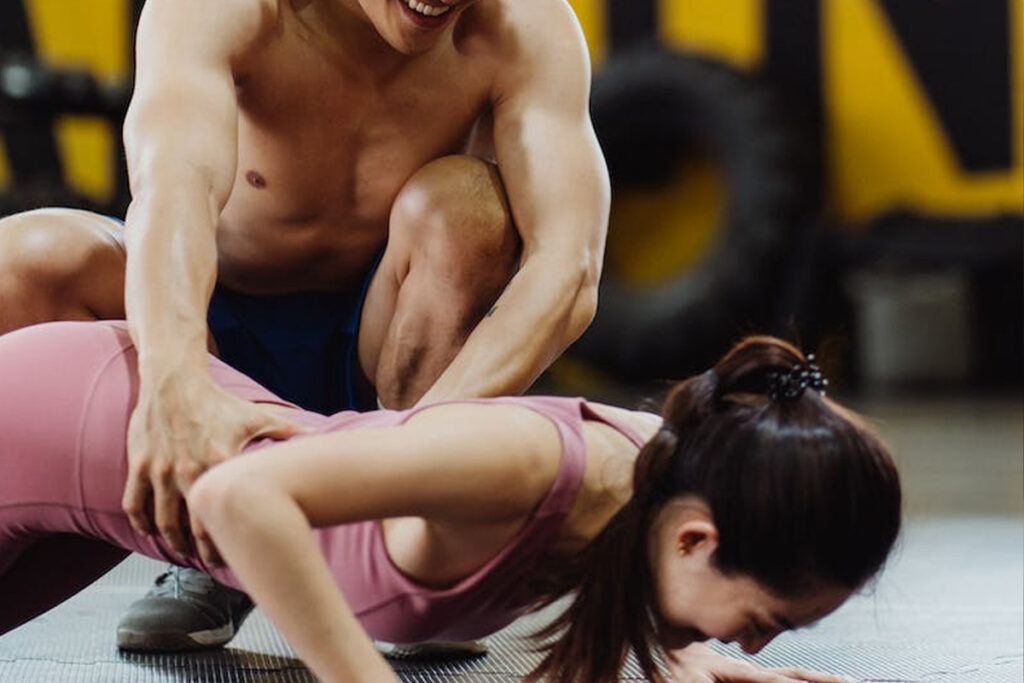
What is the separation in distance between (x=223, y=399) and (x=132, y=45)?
521 centimetres

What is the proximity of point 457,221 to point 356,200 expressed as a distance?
193 millimetres

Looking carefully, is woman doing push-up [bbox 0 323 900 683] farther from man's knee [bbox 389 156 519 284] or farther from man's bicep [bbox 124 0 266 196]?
man's knee [bbox 389 156 519 284]

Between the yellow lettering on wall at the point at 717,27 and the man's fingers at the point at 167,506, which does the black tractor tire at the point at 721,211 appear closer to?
the yellow lettering on wall at the point at 717,27

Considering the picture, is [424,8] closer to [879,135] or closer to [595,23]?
[879,135]

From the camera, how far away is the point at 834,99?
5.81 m

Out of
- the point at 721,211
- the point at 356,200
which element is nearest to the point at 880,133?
the point at 721,211

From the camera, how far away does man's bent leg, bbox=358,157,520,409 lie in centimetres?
180

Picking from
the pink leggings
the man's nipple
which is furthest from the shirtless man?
the pink leggings

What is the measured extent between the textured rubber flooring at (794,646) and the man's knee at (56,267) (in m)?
0.40

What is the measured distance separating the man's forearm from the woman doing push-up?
0.31 m

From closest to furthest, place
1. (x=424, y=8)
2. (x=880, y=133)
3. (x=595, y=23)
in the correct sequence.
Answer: (x=424, y=8) < (x=880, y=133) < (x=595, y=23)

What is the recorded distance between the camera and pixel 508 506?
48.9 inches

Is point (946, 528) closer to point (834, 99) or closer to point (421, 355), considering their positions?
point (421, 355)

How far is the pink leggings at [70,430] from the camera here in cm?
137
